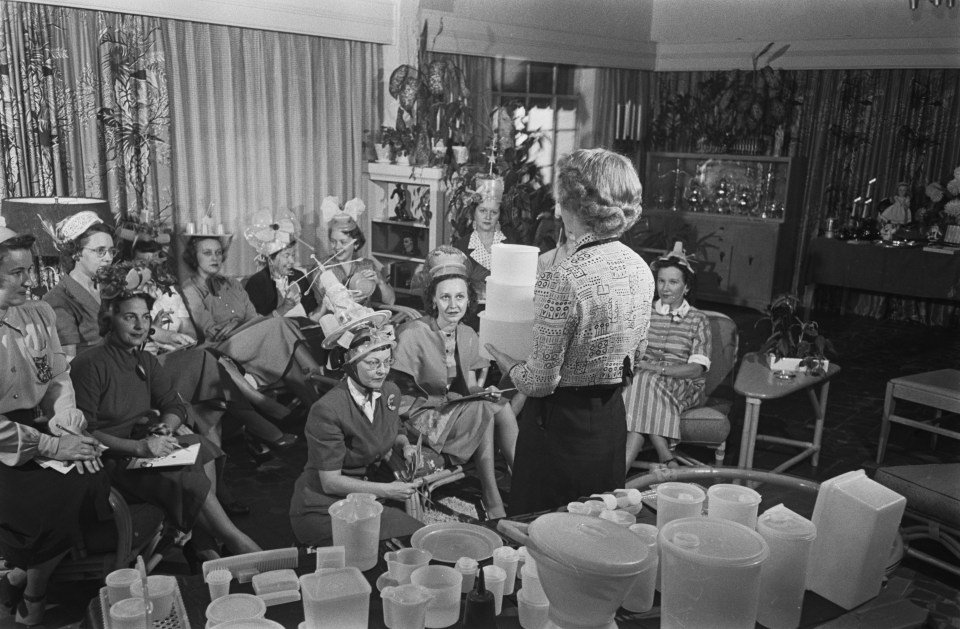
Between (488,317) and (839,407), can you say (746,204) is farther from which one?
(488,317)

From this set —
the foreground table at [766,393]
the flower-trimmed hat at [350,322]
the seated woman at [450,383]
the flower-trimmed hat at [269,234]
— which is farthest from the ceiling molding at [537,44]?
the flower-trimmed hat at [350,322]

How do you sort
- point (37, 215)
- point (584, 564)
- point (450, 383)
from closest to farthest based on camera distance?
1. point (584, 564)
2. point (37, 215)
3. point (450, 383)

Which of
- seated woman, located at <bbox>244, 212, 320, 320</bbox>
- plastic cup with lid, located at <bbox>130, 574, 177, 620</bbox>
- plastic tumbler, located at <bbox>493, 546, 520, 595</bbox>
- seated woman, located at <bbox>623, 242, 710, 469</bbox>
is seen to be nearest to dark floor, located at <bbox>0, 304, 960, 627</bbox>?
seated woman, located at <bbox>623, 242, 710, 469</bbox>

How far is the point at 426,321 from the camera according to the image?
3.94 meters

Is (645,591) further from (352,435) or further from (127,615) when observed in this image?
(352,435)

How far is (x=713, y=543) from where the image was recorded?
1371 mm

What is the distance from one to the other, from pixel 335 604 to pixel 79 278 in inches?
99.1

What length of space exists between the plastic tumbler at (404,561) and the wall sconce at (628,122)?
676cm

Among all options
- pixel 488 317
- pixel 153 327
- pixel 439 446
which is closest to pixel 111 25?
pixel 153 327

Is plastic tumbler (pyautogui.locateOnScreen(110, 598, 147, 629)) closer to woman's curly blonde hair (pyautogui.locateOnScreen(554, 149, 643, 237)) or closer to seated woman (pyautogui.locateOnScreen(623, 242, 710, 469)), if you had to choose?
woman's curly blonde hair (pyautogui.locateOnScreen(554, 149, 643, 237))

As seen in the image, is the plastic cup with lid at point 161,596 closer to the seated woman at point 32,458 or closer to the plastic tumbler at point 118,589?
the plastic tumbler at point 118,589

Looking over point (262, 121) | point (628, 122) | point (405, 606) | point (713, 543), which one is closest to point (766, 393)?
point (713, 543)

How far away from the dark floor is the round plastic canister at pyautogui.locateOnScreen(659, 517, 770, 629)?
1162mm

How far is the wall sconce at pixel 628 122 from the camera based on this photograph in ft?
26.5
